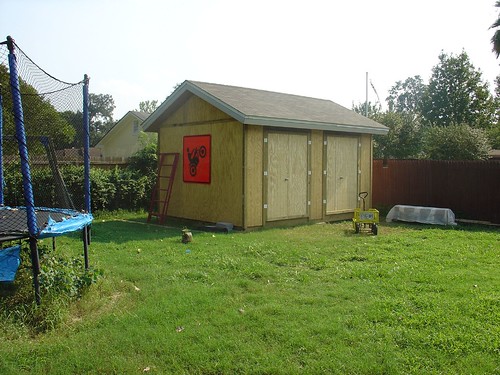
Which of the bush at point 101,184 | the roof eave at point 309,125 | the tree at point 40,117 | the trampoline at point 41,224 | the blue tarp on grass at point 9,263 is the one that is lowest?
the blue tarp on grass at point 9,263

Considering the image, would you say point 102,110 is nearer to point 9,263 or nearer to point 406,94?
point 406,94

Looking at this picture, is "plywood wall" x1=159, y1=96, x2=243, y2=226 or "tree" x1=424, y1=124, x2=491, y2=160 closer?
"plywood wall" x1=159, y1=96, x2=243, y2=226

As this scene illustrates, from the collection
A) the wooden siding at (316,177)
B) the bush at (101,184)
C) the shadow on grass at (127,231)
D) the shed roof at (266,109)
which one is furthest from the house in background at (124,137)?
the wooden siding at (316,177)

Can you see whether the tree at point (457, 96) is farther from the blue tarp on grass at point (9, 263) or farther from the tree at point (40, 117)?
the blue tarp on grass at point (9, 263)

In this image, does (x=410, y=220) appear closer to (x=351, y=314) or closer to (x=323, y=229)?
(x=323, y=229)

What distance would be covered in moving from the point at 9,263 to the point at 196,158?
26.1 feet

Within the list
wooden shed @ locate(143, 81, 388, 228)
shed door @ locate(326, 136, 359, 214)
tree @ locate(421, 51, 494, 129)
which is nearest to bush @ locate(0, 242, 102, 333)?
wooden shed @ locate(143, 81, 388, 228)

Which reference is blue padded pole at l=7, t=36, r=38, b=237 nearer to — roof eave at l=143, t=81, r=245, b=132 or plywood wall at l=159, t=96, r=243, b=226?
roof eave at l=143, t=81, r=245, b=132

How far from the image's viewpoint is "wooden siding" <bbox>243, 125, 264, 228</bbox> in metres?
10.9

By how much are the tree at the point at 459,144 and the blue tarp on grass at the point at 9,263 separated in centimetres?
1937

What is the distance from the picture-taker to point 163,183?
45.4ft

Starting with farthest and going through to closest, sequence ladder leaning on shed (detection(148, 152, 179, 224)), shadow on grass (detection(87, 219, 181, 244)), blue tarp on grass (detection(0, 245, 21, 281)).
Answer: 1. ladder leaning on shed (detection(148, 152, 179, 224))
2. shadow on grass (detection(87, 219, 181, 244))
3. blue tarp on grass (detection(0, 245, 21, 281))

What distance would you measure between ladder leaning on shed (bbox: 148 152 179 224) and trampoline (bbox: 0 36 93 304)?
3880mm

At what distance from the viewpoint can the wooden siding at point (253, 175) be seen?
10.9 meters
